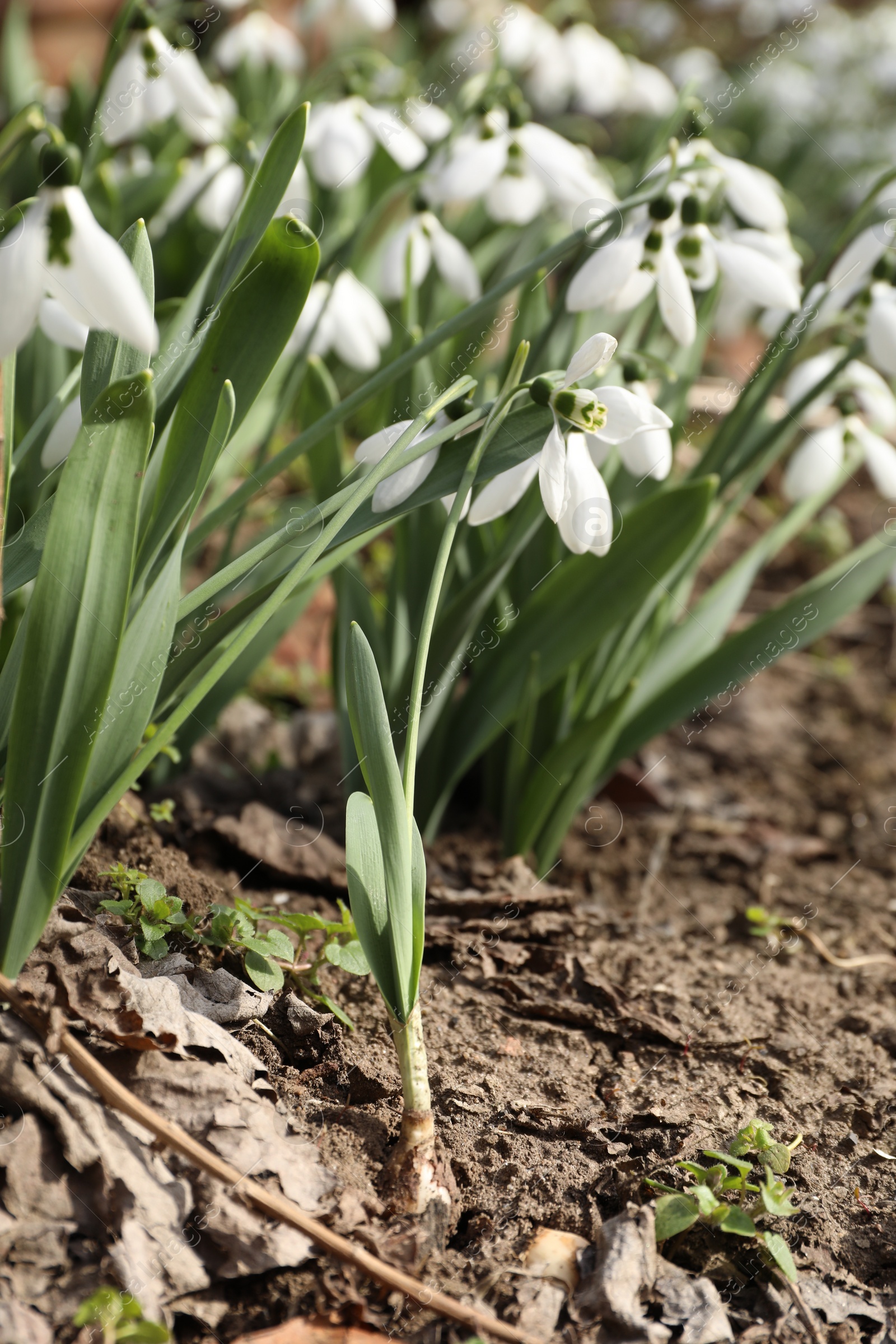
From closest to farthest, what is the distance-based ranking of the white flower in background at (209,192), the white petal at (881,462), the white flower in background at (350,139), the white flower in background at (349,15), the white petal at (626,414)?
the white petal at (626,414)
the white petal at (881,462)
the white flower in background at (350,139)
the white flower in background at (209,192)
the white flower in background at (349,15)

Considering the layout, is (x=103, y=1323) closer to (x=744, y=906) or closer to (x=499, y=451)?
(x=499, y=451)

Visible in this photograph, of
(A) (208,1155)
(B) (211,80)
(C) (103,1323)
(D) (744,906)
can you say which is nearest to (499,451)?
(A) (208,1155)

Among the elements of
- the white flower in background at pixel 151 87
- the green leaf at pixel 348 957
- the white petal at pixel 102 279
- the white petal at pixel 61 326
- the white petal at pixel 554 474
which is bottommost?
the green leaf at pixel 348 957

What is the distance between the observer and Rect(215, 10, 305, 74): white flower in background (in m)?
2.63

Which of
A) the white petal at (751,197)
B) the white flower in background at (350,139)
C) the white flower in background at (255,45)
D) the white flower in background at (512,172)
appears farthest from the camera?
the white flower in background at (255,45)

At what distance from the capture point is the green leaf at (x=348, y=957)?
1.05 meters

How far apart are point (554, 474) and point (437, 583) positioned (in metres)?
0.15

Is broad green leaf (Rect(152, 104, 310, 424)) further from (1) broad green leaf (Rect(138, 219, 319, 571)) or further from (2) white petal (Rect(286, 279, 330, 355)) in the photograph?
(2) white petal (Rect(286, 279, 330, 355))

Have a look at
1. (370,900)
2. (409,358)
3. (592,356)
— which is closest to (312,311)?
(409,358)

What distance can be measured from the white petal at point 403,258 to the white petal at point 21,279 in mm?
881

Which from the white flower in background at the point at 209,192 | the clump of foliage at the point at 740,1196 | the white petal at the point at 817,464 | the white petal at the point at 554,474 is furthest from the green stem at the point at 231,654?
the white flower in background at the point at 209,192

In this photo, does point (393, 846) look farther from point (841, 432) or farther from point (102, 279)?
point (841, 432)

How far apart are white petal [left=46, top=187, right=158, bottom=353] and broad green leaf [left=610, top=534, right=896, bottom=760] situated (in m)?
1.10

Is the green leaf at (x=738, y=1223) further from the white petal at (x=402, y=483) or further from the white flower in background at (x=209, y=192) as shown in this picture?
the white flower in background at (x=209, y=192)
